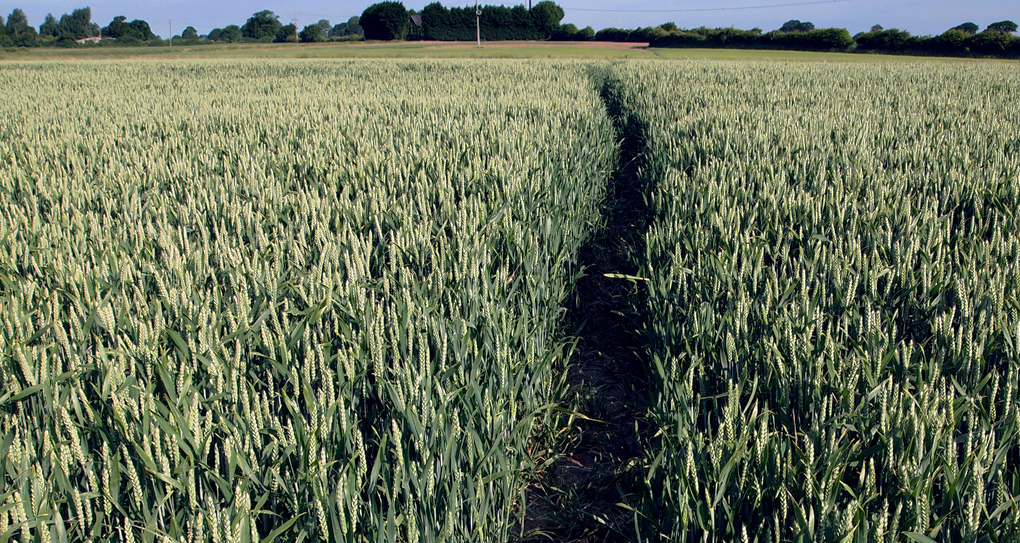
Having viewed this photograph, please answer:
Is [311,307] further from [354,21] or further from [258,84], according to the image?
[354,21]

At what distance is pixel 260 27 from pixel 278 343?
10053 centimetres

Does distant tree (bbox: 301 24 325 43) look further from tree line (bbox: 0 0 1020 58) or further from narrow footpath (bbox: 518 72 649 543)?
narrow footpath (bbox: 518 72 649 543)

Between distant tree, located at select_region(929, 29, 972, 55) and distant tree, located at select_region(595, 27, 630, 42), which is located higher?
distant tree, located at select_region(595, 27, 630, 42)

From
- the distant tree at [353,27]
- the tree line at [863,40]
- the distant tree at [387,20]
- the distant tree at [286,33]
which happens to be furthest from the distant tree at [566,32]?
the distant tree at [353,27]

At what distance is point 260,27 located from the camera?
8750cm

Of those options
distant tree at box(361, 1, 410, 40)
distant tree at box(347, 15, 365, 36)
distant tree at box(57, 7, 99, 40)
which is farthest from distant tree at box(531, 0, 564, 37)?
distant tree at box(57, 7, 99, 40)

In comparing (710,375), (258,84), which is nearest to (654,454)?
(710,375)

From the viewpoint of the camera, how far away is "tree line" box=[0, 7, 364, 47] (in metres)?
64.9

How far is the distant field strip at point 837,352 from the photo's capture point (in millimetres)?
1246

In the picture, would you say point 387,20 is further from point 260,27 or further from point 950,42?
point 950,42

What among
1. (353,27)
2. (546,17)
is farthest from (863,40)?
(353,27)

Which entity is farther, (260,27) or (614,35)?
(260,27)

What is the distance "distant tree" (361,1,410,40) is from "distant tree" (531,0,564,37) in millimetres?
14564

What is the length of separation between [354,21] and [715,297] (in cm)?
13659
